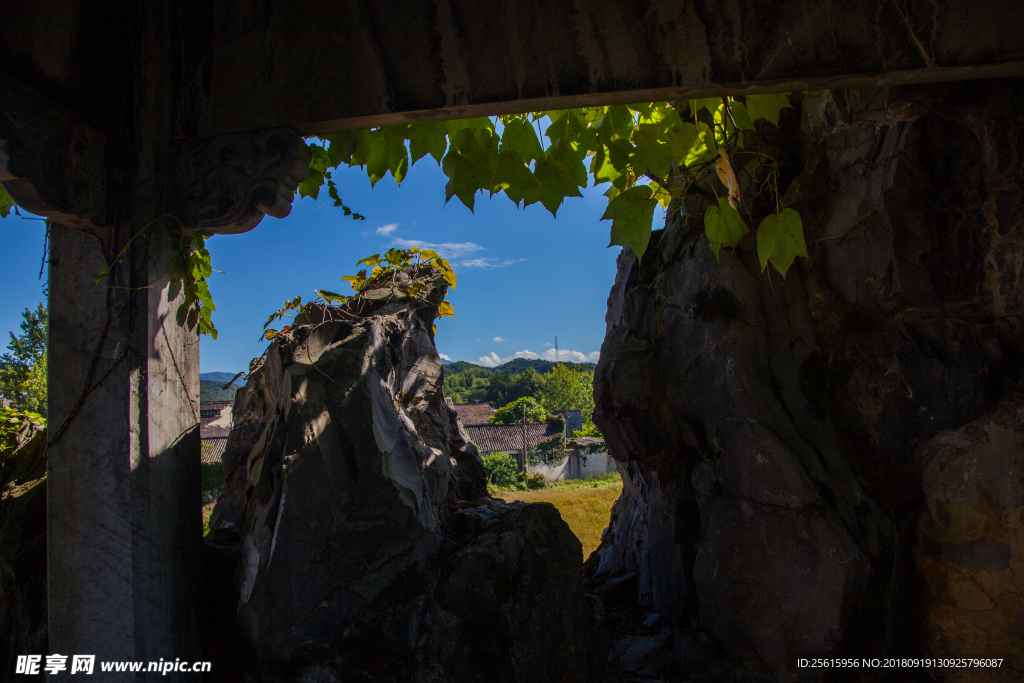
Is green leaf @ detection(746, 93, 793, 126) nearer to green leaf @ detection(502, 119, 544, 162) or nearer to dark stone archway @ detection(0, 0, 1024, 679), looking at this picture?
dark stone archway @ detection(0, 0, 1024, 679)

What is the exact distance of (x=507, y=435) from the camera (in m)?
30.6

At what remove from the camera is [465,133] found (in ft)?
5.56

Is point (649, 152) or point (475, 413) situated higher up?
point (649, 152)

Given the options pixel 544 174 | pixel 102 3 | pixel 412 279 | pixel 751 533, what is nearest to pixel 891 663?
pixel 751 533

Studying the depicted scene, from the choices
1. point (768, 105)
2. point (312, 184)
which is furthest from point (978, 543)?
point (312, 184)

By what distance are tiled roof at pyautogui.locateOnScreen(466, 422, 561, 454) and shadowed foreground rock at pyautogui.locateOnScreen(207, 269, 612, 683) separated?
26205mm

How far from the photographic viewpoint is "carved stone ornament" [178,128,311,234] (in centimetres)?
159

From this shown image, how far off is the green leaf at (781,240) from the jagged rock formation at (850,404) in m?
0.90

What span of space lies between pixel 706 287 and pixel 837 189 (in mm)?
750

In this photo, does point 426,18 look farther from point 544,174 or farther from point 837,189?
point 837,189

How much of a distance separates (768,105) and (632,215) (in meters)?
0.66

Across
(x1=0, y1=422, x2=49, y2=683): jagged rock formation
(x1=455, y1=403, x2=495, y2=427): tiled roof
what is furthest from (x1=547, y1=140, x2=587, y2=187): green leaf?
(x1=455, y1=403, x2=495, y2=427): tiled roof

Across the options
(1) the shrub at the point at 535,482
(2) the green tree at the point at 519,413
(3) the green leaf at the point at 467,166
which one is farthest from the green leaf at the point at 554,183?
(2) the green tree at the point at 519,413

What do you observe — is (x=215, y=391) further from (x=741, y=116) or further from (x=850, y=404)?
(x=850, y=404)
